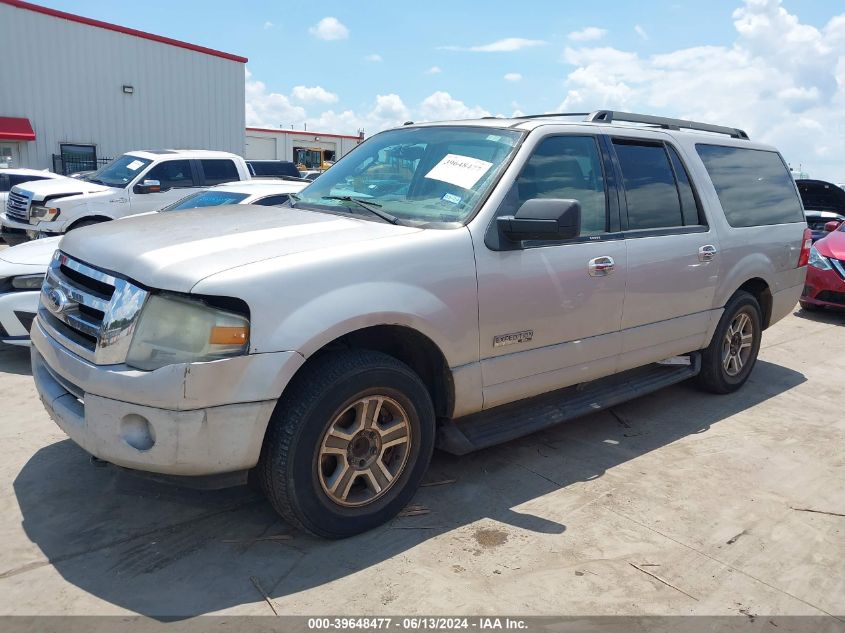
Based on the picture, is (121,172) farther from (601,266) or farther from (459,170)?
(601,266)

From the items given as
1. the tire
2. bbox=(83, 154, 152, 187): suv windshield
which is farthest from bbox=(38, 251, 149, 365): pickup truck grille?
bbox=(83, 154, 152, 187): suv windshield

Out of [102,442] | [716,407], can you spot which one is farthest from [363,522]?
[716,407]

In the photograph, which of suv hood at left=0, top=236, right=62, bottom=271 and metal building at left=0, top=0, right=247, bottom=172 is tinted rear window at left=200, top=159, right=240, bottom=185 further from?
metal building at left=0, top=0, right=247, bottom=172

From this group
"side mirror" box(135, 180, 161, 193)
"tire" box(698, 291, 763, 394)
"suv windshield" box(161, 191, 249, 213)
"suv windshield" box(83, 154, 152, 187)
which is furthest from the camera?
"suv windshield" box(83, 154, 152, 187)

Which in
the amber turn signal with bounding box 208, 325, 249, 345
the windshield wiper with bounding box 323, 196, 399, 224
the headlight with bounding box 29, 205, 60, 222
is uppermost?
the windshield wiper with bounding box 323, 196, 399, 224

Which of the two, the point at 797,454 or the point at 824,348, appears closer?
the point at 797,454

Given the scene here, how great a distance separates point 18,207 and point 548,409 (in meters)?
10.5

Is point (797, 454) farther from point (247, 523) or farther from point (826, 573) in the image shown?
point (247, 523)

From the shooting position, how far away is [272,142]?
3978 cm

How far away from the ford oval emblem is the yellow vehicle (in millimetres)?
38033

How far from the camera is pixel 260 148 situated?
129 ft

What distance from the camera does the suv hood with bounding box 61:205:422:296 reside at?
282 cm

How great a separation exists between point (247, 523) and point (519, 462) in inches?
64.5

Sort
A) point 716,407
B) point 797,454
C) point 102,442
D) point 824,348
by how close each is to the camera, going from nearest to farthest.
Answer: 1. point 102,442
2. point 797,454
3. point 716,407
4. point 824,348
